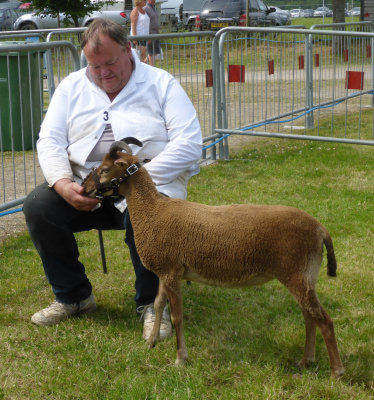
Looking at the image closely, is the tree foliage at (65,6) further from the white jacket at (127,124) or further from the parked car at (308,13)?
the parked car at (308,13)

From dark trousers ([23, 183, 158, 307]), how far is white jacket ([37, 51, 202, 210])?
0.18m

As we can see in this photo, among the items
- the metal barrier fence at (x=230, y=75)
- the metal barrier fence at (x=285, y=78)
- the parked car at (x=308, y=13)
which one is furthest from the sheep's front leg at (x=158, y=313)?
the parked car at (x=308, y=13)

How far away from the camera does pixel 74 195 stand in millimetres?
3359

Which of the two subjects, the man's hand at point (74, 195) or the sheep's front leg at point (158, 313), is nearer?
the man's hand at point (74, 195)

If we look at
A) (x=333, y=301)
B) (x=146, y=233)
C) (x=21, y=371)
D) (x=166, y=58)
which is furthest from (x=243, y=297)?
(x=166, y=58)

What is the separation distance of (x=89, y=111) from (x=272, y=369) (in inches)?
72.1

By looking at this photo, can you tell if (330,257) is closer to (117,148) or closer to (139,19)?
(117,148)

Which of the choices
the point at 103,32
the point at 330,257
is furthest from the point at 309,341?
the point at 103,32

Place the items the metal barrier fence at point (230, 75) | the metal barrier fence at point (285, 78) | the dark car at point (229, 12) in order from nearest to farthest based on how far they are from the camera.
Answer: the metal barrier fence at point (230, 75) < the metal barrier fence at point (285, 78) < the dark car at point (229, 12)

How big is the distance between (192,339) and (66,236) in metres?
0.98

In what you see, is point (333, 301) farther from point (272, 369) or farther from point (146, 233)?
point (146, 233)

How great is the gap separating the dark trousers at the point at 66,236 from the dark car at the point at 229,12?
22.4m

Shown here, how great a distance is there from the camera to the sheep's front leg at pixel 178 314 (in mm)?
3195

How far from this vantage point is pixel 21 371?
3.28m
